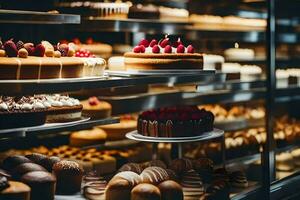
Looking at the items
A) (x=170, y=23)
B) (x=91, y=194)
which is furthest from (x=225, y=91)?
(x=91, y=194)

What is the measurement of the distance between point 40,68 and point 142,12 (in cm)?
231

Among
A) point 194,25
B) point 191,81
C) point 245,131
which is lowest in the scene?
point 245,131

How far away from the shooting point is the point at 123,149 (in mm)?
4551

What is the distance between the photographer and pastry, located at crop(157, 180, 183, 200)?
2.79 meters

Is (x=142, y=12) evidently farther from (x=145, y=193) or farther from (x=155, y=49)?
(x=145, y=193)

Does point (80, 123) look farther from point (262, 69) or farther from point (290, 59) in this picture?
point (290, 59)

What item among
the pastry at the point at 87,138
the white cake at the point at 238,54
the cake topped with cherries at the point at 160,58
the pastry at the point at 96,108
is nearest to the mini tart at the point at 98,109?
the pastry at the point at 96,108

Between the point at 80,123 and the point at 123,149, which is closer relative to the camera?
the point at 80,123

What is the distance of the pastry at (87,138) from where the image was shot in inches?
167

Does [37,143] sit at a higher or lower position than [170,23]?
lower

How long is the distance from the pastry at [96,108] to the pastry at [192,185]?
1279 mm

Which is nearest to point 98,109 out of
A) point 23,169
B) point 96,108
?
point 96,108

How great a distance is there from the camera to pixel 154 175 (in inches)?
113

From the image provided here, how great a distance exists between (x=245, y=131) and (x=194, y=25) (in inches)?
47.2
